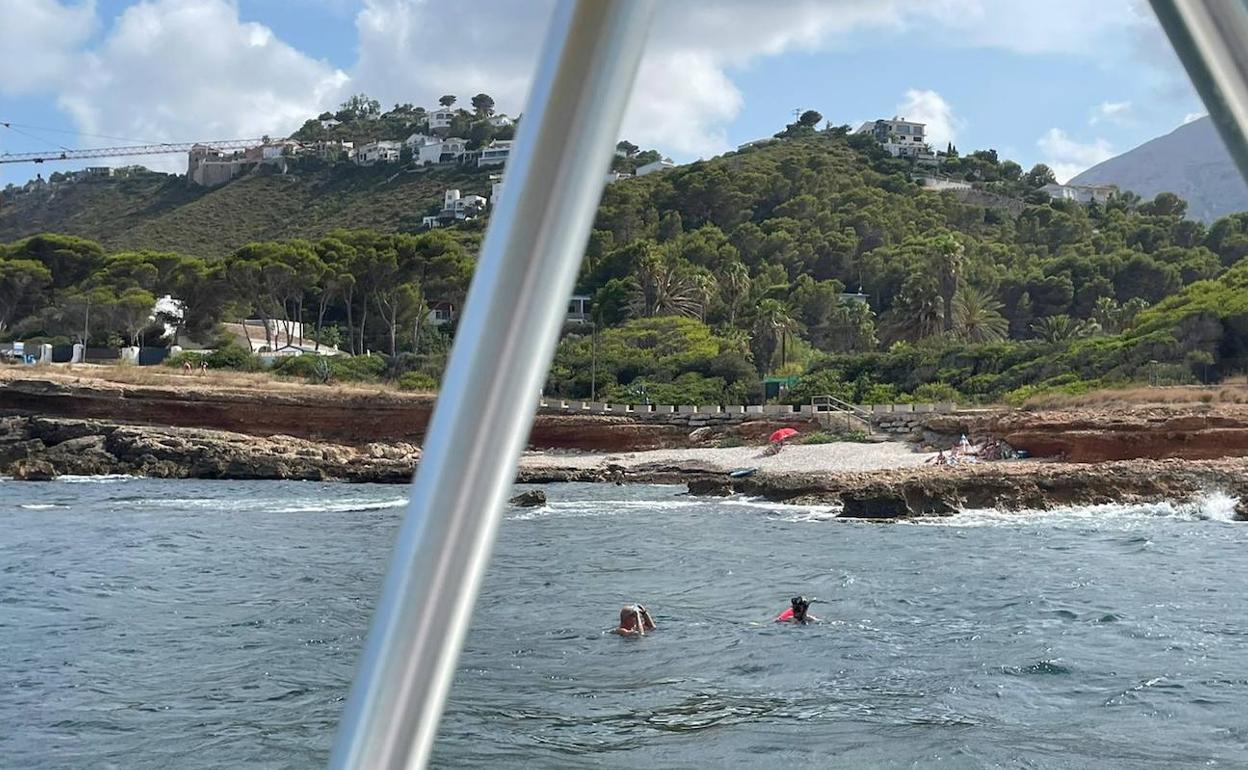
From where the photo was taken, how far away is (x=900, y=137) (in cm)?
9975

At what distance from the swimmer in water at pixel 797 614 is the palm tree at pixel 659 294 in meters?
39.8

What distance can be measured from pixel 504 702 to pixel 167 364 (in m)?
38.0

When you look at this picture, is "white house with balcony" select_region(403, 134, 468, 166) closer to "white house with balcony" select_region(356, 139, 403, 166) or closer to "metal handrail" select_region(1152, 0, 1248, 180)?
"white house with balcony" select_region(356, 139, 403, 166)

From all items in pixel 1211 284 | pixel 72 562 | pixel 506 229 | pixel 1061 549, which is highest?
pixel 1211 284

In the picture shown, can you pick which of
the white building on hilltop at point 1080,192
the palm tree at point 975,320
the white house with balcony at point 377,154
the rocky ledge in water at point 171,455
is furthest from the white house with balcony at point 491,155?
the rocky ledge in water at point 171,455

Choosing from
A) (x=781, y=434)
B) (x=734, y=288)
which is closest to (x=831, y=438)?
(x=781, y=434)

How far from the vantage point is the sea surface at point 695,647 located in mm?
8094

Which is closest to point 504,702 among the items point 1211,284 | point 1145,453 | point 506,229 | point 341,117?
point 506,229

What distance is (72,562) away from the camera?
17.2m

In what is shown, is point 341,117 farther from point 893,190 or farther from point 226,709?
point 226,709

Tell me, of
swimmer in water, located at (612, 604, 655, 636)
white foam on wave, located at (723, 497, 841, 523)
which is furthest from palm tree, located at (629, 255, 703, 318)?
swimmer in water, located at (612, 604, 655, 636)

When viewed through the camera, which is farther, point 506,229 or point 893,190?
point 893,190

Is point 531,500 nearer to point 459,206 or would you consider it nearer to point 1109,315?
point 1109,315

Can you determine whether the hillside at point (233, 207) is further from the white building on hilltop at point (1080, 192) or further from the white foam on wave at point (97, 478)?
the white foam on wave at point (97, 478)
